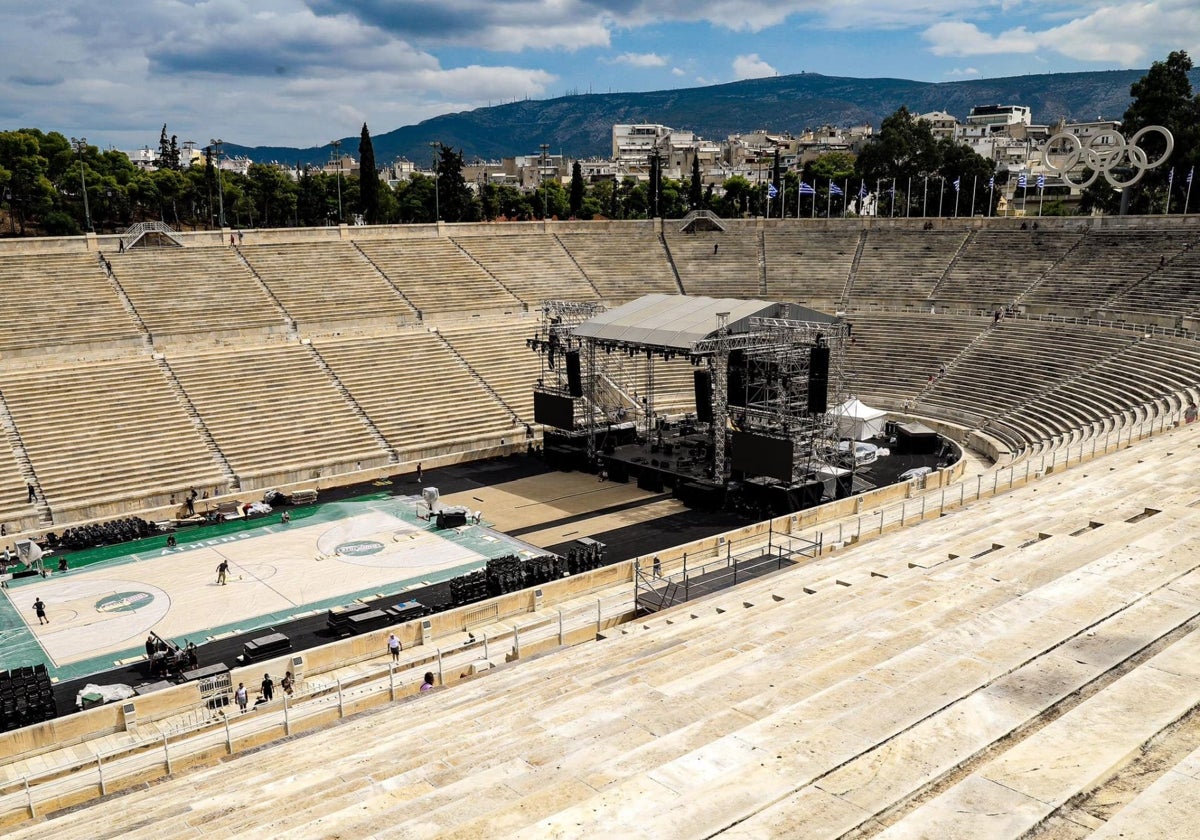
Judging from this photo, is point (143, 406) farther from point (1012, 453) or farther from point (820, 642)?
point (1012, 453)

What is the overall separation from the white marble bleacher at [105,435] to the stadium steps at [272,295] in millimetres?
6610

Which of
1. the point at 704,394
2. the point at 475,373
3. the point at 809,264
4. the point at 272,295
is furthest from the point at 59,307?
the point at 809,264

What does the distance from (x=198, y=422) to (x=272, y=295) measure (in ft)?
35.2

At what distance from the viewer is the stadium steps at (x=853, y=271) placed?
52.5 m

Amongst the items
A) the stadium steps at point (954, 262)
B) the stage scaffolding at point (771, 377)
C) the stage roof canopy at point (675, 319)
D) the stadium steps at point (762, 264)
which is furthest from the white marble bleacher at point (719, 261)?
the stage scaffolding at point (771, 377)

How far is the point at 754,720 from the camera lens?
1124cm

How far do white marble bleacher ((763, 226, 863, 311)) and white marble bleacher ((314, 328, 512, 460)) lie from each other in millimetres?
20343

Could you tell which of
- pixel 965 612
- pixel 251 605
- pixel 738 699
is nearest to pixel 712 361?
pixel 251 605

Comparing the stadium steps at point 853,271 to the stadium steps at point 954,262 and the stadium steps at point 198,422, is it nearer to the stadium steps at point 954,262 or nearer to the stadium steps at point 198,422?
the stadium steps at point 954,262

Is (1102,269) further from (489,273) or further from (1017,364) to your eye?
(489,273)

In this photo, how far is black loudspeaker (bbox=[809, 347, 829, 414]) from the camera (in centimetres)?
2987

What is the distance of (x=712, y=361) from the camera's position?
32938mm

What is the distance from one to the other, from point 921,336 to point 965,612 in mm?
35524

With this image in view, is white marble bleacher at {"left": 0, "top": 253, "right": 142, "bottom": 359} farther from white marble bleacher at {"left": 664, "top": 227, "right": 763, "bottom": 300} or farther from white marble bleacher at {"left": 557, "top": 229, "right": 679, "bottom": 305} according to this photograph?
white marble bleacher at {"left": 664, "top": 227, "right": 763, "bottom": 300}
